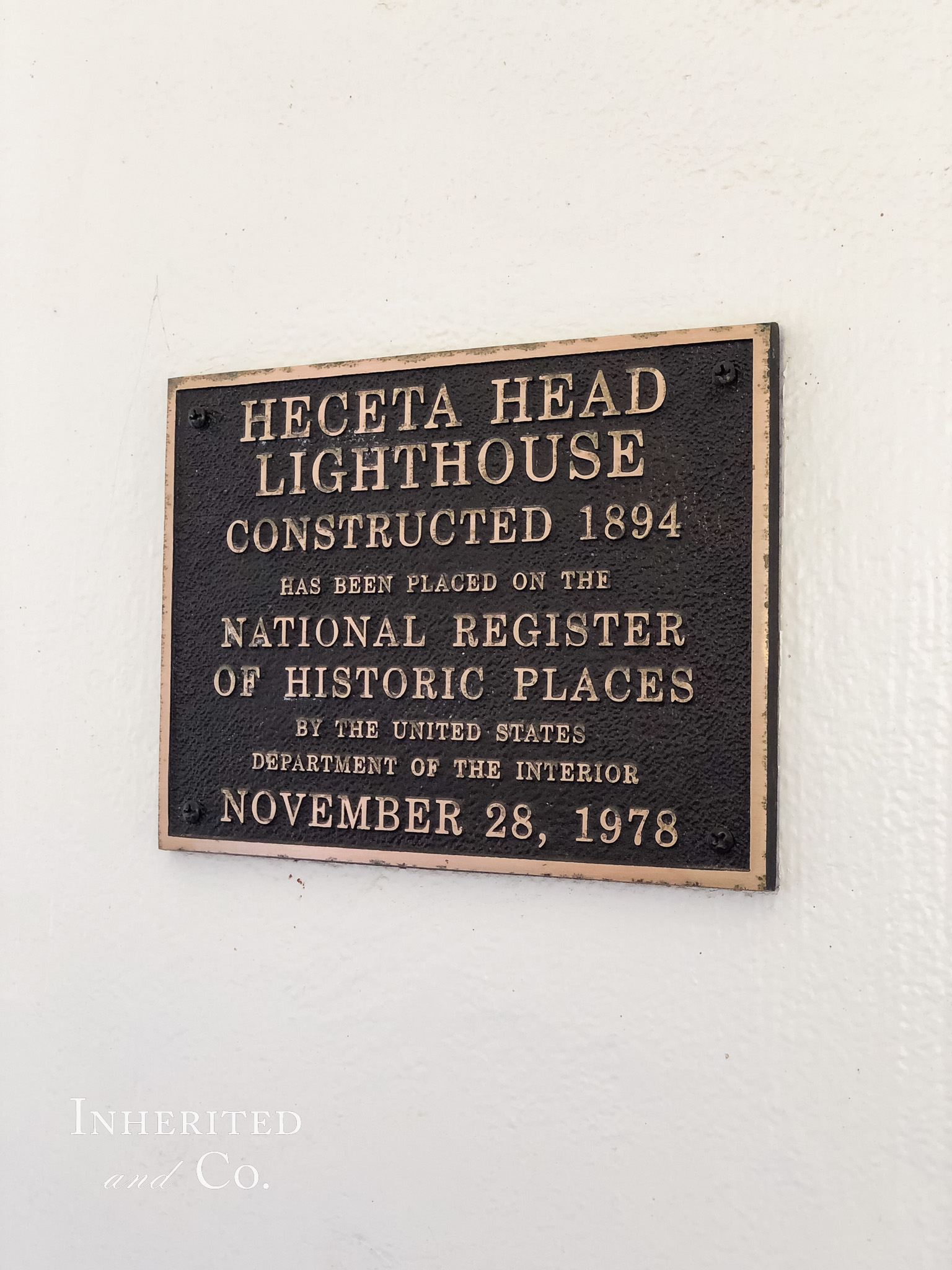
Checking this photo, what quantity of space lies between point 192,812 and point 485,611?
0.67 metres

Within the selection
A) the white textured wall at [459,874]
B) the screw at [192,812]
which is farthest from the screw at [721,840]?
the screw at [192,812]

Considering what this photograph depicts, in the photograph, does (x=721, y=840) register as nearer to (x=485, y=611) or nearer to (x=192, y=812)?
(x=485, y=611)

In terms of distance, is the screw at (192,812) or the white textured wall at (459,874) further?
the screw at (192,812)

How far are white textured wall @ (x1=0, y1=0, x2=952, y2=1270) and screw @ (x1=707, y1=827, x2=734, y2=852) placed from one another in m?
0.10

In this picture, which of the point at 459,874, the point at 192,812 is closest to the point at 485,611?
the point at 459,874

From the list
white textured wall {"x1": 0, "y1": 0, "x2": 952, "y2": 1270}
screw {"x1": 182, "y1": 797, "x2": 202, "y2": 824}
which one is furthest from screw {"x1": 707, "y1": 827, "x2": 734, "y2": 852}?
screw {"x1": 182, "y1": 797, "x2": 202, "y2": 824}

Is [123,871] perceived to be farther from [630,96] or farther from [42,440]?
[630,96]

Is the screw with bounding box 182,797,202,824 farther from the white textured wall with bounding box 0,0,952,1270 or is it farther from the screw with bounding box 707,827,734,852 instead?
the screw with bounding box 707,827,734,852

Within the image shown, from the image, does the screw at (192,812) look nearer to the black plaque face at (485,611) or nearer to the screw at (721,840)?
the black plaque face at (485,611)

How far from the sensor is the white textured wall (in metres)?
1.71

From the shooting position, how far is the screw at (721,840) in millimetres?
1720

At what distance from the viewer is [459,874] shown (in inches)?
75.1

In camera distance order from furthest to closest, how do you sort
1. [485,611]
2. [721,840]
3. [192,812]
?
[192,812], [485,611], [721,840]

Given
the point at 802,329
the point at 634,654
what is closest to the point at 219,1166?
the point at 634,654
